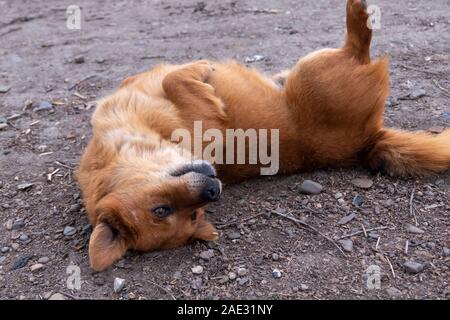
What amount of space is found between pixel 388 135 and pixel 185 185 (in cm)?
206

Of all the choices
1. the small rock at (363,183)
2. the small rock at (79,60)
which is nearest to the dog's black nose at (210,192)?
the small rock at (363,183)

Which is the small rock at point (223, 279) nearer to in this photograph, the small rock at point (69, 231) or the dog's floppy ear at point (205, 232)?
the dog's floppy ear at point (205, 232)

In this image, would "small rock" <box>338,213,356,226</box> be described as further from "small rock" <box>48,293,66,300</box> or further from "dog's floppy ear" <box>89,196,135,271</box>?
"small rock" <box>48,293,66,300</box>

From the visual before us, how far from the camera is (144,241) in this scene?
12.4 ft

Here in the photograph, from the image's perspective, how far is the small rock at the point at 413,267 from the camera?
3.57 m

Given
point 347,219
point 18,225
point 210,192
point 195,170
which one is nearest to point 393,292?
point 347,219

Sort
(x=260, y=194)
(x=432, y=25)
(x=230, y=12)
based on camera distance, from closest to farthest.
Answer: (x=260, y=194), (x=432, y=25), (x=230, y=12)

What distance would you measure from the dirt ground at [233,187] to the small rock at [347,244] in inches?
1.2

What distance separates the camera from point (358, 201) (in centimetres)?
434

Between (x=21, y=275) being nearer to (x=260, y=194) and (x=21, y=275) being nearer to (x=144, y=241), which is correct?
(x=144, y=241)

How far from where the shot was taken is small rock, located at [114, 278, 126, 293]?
362cm

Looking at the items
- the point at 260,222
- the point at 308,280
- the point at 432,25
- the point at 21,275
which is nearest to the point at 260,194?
the point at 260,222

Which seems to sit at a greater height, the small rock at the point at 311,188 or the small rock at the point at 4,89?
the small rock at the point at 4,89

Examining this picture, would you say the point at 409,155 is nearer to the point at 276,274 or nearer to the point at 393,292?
the point at 393,292
